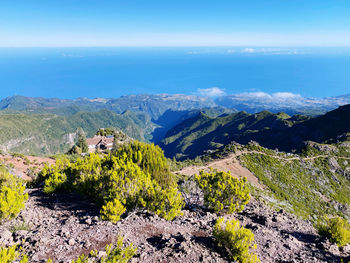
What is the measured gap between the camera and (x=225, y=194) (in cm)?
1097

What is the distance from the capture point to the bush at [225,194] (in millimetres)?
10742

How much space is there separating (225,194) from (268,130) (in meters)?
89.8

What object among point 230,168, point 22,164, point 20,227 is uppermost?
point 20,227

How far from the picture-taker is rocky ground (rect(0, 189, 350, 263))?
6949 millimetres

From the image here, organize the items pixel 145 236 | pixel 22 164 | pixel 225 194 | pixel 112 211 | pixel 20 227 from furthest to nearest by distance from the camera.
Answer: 1. pixel 22 164
2. pixel 225 194
3. pixel 112 211
4. pixel 145 236
5. pixel 20 227

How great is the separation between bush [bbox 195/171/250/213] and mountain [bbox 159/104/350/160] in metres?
44.7


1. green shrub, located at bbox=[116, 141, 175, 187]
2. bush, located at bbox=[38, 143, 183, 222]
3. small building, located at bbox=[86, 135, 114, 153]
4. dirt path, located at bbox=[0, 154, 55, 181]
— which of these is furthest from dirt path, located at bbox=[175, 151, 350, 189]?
small building, located at bbox=[86, 135, 114, 153]

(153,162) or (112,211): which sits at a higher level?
(153,162)

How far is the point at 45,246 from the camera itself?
271 inches

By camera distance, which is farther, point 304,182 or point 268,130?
point 268,130

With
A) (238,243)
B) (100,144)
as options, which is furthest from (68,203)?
(100,144)

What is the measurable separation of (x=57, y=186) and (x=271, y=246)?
10.8 metres

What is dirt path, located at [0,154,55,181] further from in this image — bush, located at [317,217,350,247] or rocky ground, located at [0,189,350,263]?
bush, located at [317,217,350,247]

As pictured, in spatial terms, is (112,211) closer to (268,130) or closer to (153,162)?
(153,162)
